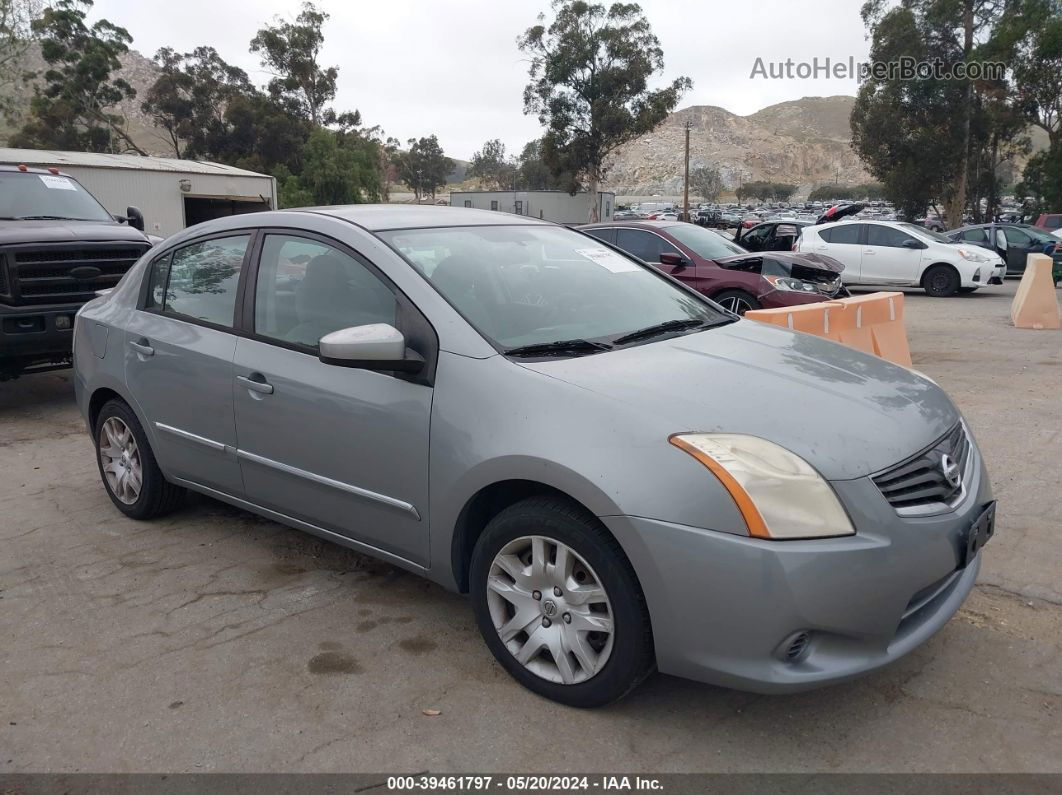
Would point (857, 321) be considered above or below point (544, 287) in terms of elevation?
below

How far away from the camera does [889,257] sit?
56.9ft

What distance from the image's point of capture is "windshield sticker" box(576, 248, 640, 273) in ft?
13.5

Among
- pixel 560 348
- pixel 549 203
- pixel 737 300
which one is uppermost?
pixel 549 203

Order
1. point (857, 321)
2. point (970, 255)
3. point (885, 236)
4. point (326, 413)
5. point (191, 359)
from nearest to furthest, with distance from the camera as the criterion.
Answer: point (326, 413), point (191, 359), point (857, 321), point (970, 255), point (885, 236)

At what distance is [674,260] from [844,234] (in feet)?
27.6

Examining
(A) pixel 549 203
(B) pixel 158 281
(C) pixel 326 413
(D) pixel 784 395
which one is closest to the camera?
(D) pixel 784 395

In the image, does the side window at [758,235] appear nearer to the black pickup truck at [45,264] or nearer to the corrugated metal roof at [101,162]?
the black pickup truck at [45,264]

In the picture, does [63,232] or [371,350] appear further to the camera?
[63,232]

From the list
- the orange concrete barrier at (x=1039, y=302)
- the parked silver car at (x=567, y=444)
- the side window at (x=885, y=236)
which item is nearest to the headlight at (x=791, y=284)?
the orange concrete barrier at (x=1039, y=302)

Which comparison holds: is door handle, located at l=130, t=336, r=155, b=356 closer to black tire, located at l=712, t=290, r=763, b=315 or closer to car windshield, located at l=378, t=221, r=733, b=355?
car windshield, located at l=378, t=221, r=733, b=355

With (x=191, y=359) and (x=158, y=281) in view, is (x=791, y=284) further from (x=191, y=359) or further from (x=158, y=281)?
(x=191, y=359)

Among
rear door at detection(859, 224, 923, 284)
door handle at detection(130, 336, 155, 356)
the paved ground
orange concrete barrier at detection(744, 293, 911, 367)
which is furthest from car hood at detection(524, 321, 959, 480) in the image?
rear door at detection(859, 224, 923, 284)

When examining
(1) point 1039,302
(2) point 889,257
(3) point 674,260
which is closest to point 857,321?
(3) point 674,260

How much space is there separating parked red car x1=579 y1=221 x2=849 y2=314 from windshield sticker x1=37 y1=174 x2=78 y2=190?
5504 millimetres
